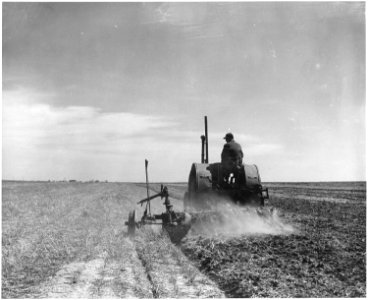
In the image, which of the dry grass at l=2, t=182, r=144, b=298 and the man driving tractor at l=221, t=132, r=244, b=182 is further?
the man driving tractor at l=221, t=132, r=244, b=182

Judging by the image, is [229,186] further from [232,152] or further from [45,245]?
[45,245]

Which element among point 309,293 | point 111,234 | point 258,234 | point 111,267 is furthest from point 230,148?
point 309,293

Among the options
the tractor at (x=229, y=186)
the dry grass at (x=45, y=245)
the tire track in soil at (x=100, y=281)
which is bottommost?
the tire track in soil at (x=100, y=281)

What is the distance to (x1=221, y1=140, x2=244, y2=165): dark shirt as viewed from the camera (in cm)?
1106

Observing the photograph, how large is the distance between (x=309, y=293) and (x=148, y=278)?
8.60 feet

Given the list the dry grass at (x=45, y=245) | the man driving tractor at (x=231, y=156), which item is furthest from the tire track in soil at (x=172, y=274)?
the man driving tractor at (x=231, y=156)

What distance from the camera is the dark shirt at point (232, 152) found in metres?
11.1

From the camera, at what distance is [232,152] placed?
11.1m

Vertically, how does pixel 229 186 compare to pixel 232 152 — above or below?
below

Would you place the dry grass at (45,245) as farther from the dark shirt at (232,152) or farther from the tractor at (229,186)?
the dark shirt at (232,152)

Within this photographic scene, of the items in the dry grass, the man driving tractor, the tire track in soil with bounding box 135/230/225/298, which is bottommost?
the tire track in soil with bounding box 135/230/225/298

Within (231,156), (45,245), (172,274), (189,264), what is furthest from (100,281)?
(231,156)

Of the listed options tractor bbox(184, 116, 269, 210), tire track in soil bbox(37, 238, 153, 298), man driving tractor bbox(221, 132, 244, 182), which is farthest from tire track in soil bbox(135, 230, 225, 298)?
man driving tractor bbox(221, 132, 244, 182)

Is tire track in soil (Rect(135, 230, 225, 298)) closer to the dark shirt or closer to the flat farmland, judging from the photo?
the flat farmland
